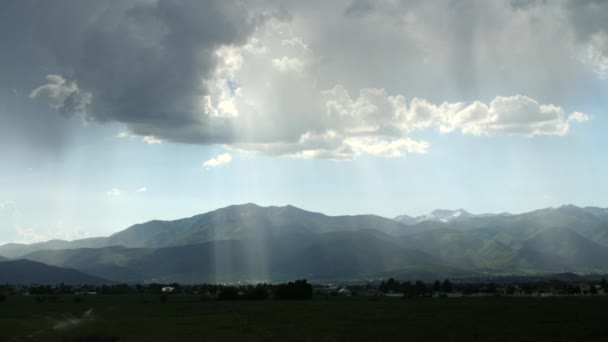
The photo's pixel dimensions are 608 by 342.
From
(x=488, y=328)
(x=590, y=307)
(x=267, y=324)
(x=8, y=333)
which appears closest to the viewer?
(x=488, y=328)

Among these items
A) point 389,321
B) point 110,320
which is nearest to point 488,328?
point 389,321

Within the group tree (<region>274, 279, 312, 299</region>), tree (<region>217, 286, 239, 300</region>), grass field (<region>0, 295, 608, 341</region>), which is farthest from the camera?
tree (<region>217, 286, 239, 300</region>)

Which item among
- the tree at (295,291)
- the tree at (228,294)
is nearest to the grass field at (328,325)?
the tree at (295,291)

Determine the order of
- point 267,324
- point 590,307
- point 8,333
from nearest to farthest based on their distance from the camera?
1. point 8,333
2. point 267,324
3. point 590,307

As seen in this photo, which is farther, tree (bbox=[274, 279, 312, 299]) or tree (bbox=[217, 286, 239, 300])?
tree (bbox=[217, 286, 239, 300])

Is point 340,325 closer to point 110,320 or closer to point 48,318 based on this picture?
point 110,320

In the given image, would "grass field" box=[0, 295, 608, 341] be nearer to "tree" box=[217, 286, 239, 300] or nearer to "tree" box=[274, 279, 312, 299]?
"tree" box=[274, 279, 312, 299]

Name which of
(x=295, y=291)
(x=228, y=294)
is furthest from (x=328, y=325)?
(x=228, y=294)

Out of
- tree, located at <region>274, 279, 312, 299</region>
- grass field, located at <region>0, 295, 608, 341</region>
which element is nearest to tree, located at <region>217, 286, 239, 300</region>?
tree, located at <region>274, 279, 312, 299</region>

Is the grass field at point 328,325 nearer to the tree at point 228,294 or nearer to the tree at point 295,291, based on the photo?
the tree at point 295,291

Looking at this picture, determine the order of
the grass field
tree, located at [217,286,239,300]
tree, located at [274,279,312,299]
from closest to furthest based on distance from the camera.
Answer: the grass field, tree, located at [274,279,312,299], tree, located at [217,286,239,300]

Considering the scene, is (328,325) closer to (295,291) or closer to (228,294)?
(295,291)

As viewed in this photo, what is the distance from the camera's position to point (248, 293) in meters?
192

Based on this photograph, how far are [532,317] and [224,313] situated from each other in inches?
2602
